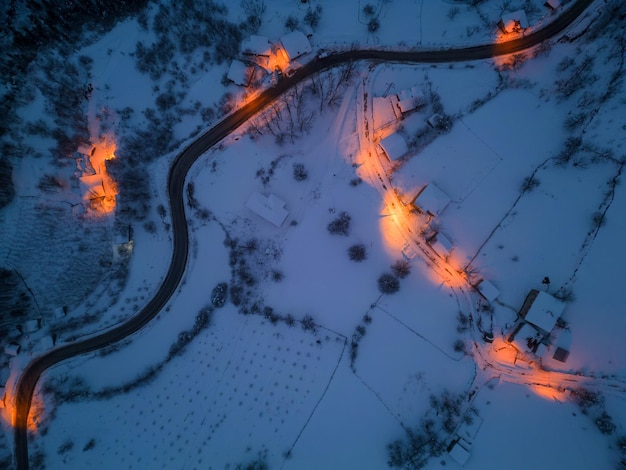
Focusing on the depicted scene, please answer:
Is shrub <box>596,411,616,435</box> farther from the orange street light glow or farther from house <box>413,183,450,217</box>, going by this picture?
the orange street light glow

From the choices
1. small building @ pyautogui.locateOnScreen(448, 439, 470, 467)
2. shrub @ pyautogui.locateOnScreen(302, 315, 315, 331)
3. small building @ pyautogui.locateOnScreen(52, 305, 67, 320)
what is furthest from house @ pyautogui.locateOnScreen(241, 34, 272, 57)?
small building @ pyautogui.locateOnScreen(448, 439, 470, 467)

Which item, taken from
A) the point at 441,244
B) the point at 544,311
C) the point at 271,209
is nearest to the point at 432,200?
the point at 441,244

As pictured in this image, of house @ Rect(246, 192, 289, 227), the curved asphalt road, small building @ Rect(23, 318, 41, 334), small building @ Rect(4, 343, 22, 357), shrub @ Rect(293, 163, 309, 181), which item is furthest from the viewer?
shrub @ Rect(293, 163, 309, 181)

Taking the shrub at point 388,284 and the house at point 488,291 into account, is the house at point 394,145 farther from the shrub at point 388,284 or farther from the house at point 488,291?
the house at point 488,291

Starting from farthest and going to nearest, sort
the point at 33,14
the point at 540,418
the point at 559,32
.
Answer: the point at 559,32 → the point at 33,14 → the point at 540,418

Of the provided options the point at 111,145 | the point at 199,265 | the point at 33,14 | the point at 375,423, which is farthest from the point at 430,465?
the point at 33,14

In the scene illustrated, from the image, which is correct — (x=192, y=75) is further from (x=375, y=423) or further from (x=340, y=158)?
(x=375, y=423)

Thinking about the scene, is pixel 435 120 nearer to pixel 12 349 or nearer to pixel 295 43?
pixel 295 43
